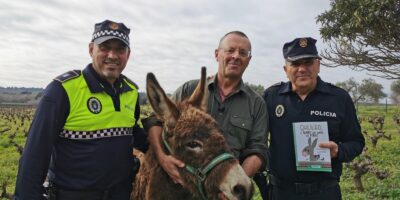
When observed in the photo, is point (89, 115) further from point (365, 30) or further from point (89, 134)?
point (365, 30)

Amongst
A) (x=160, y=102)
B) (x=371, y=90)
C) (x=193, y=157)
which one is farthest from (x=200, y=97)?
(x=371, y=90)

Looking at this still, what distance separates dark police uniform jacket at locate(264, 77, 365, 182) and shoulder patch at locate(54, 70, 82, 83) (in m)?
2.64

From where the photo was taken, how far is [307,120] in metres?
4.87

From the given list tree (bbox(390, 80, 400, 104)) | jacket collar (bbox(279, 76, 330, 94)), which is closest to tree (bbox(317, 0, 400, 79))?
jacket collar (bbox(279, 76, 330, 94))

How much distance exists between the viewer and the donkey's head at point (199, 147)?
11.4 feet

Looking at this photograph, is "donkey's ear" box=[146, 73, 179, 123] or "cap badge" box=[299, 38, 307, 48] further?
"cap badge" box=[299, 38, 307, 48]

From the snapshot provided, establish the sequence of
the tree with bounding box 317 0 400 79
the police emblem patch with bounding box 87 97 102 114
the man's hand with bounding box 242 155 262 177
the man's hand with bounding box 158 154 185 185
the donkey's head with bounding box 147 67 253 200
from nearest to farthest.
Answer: the donkey's head with bounding box 147 67 253 200 → the police emblem patch with bounding box 87 97 102 114 → the man's hand with bounding box 158 154 185 185 → the man's hand with bounding box 242 155 262 177 → the tree with bounding box 317 0 400 79

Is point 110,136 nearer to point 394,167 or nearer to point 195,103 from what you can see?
point 195,103

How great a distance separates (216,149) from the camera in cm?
373

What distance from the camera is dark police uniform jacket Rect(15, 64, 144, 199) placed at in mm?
3443

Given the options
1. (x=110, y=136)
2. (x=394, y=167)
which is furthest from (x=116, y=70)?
(x=394, y=167)

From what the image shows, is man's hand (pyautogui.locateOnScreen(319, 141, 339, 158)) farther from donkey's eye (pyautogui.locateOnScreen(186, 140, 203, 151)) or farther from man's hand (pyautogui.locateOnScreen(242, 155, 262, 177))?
donkey's eye (pyautogui.locateOnScreen(186, 140, 203, 151))

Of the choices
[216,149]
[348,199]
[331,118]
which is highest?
[331,118]

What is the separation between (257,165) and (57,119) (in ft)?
7.56
